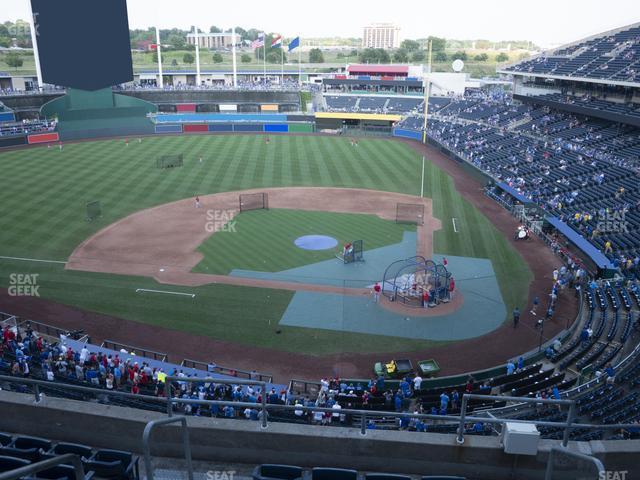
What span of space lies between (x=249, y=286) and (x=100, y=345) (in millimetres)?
7949

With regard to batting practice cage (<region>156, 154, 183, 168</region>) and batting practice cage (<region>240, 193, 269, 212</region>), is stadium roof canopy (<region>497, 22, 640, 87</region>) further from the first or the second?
batting practice cage (<region>156, 154, 183, 168</region>)

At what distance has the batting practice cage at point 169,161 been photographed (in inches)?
2072

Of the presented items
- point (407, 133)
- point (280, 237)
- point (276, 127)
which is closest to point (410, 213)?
point (280, 237)

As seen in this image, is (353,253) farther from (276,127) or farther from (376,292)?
(276,127)

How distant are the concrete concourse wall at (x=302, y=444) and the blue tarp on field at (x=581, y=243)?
872 inches

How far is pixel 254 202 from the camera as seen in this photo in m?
40.3

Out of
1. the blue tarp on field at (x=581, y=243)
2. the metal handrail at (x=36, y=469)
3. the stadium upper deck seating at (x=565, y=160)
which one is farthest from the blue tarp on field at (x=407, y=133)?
the metal handrail at (x=36, y=469)

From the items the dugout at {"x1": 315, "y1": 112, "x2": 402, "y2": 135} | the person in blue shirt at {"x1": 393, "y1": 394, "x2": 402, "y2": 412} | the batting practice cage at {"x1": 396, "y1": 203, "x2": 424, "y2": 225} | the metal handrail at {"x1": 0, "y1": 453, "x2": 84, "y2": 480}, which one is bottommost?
the person in blue shirt at {"x1": 393, "y1": 394, "x2": 402, "y2": 412}

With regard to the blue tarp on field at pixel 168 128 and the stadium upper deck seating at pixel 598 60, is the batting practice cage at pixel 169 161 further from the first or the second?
the stadium upper deck seating at pixel 598 60

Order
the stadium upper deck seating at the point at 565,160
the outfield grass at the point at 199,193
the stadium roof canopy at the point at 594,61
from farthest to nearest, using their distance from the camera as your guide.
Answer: the stadium roof canopy at the point at 594,61, the stadium upper deck seating at the point at 565,160, the outfield grass at the point at 199,193

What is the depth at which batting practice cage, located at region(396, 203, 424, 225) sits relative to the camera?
3750cm

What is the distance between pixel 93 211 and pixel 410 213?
76.1 ft

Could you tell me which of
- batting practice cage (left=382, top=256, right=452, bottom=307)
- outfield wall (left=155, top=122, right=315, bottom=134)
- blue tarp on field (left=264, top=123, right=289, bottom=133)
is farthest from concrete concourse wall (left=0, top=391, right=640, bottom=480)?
blue tarp on field (left=264, top=123, right=289, bottom=133)

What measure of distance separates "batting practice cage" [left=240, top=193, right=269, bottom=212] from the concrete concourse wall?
30747 mm
